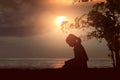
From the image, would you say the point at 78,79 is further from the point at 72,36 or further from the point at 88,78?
the point at 72,36

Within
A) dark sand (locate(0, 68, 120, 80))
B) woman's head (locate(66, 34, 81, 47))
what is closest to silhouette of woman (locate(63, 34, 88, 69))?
woman's head (locate(66, 34, 81, 47))

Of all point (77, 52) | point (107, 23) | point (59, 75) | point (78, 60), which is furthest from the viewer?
point (107, 23)

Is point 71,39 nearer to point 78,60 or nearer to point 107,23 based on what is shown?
point 78,60

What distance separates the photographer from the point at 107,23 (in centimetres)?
3866

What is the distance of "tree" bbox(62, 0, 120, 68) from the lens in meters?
38.5

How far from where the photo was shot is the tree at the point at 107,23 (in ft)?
126

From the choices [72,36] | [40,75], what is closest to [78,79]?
[40,75]

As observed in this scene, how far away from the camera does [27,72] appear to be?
1513 cm

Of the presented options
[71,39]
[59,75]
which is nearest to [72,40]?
[71,39]

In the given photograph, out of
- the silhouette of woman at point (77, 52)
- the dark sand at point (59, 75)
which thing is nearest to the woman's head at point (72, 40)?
the silhouette of woman at point (77, 52)

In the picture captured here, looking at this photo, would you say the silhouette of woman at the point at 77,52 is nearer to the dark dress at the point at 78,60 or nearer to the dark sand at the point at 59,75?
the dark dress at the point at 78,60

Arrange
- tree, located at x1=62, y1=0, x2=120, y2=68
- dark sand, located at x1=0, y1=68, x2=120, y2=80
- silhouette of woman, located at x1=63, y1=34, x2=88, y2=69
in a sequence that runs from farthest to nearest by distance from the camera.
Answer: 1. tree, located at x1=62, y1=0, x2=120, y2=68
2. silhouette of woman, located at x1=63, y1=34, x2=88, y2=69
3. dark sand, located at x1=0, y1=68, x2=120, y2=80

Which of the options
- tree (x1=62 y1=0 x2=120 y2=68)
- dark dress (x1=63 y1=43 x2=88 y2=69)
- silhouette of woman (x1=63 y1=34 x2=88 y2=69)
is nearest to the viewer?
dark dress (x1=63 y1=43 x2=88 y2=69)

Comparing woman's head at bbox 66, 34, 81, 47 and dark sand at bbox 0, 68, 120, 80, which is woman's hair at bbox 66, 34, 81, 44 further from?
dark sand at bbox 0, 68, 120, 80
